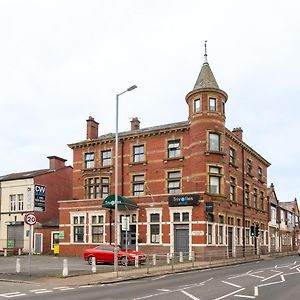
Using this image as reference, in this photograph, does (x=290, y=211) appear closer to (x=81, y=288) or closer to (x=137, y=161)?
(x=137, y=161)

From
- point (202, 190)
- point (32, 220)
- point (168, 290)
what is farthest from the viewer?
point (202, 190)

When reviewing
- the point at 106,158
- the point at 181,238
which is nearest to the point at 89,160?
the point at 106,158

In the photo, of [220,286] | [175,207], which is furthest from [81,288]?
[175,207]

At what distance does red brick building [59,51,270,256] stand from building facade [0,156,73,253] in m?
4.28

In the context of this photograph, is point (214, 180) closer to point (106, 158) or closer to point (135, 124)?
point (106, 158)

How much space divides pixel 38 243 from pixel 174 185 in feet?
54.2

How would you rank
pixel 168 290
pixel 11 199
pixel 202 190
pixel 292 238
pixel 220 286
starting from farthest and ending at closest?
pixel 292 238 < pixel 11 199 < pixel 202 190 < pixel 220 286 < pixel 168 290

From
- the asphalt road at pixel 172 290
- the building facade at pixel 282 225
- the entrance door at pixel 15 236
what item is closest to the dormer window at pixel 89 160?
the entrance door at pixel 15 236

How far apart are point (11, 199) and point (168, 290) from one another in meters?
38.0

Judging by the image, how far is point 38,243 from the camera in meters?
47.4

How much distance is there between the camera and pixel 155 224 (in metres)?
39.1

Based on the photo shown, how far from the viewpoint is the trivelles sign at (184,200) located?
36.8 meters

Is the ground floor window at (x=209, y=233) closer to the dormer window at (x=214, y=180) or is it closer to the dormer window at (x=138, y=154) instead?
the dormer window at (x=214, y=180)

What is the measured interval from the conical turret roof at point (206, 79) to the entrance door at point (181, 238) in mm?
12071
